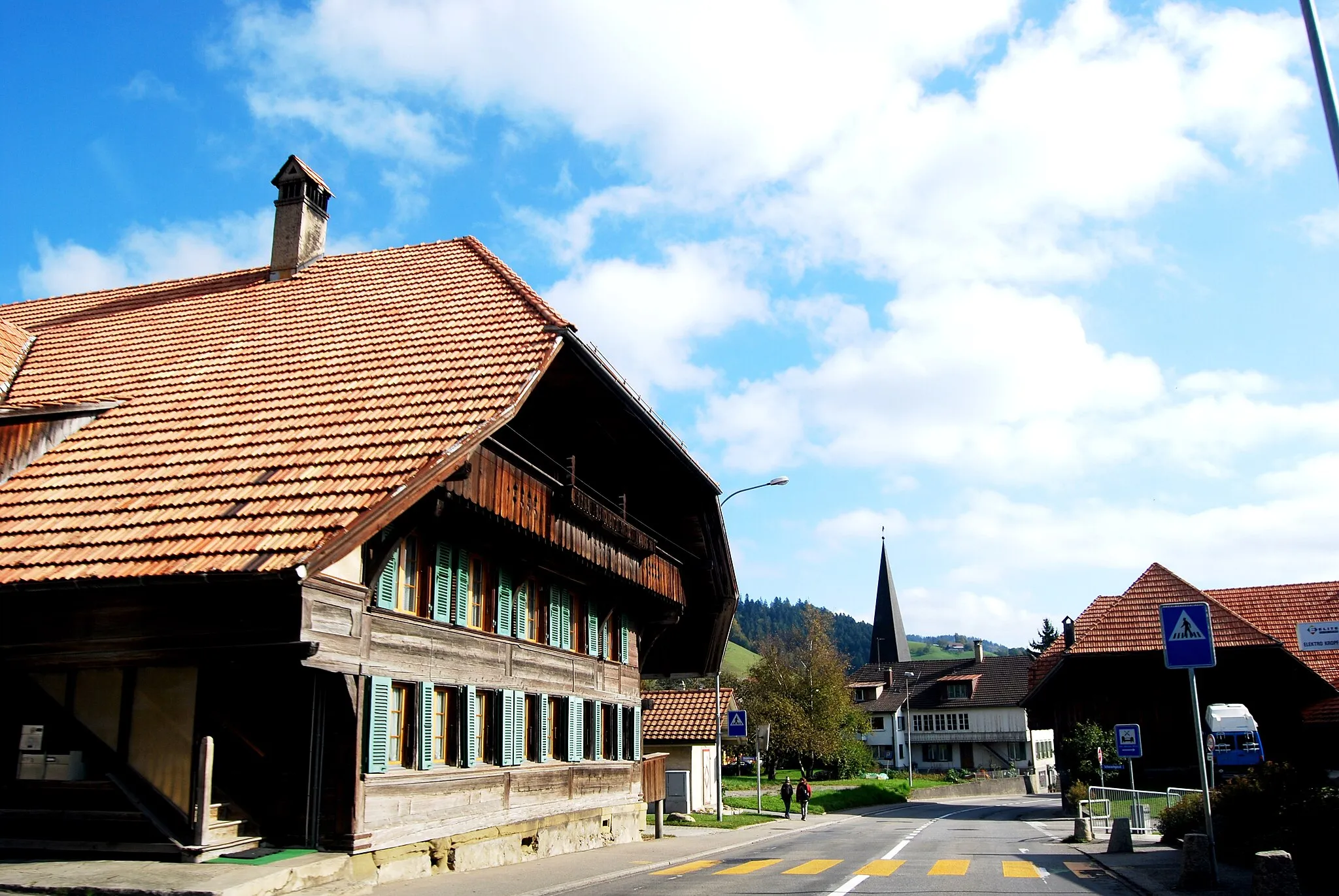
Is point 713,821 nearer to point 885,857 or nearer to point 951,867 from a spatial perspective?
point 885,857

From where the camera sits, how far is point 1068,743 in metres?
40.0

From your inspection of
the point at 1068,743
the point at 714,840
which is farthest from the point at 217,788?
the point at 1068,743

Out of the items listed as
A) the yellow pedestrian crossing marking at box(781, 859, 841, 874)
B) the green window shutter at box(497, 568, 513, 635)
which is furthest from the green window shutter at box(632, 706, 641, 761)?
the green window shutter at box(497, 568, 513, 635)

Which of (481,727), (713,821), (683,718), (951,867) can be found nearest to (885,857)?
(951,867)

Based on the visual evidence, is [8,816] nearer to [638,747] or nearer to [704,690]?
[638,747]

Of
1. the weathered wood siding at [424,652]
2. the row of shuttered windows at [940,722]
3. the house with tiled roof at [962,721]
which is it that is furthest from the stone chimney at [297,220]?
the row of shuttered windows at [940,722]

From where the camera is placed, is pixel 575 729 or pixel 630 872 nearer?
pixel 630 872

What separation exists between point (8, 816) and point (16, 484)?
13.4ft

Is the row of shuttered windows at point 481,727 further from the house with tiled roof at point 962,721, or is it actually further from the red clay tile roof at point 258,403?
the house with tiled roof at point 962,721

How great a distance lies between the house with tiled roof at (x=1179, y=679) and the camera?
37406 mm

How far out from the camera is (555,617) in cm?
1909

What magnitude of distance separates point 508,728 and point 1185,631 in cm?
952

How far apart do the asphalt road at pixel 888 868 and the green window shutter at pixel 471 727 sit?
2670 mm

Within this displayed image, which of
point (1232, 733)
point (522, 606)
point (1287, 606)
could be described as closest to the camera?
point (522, 606)
